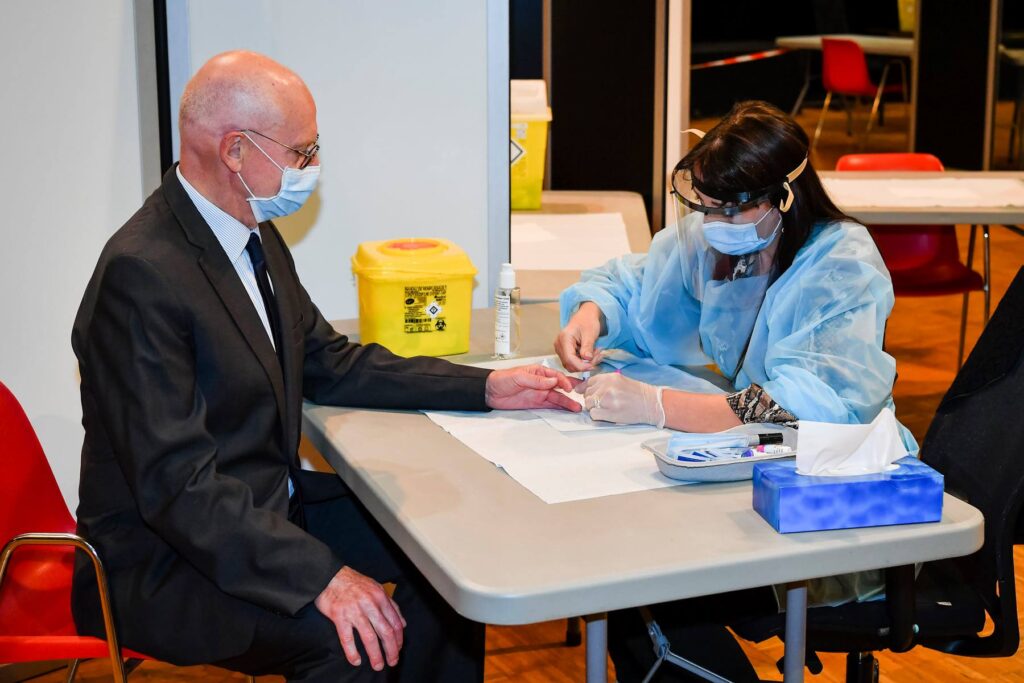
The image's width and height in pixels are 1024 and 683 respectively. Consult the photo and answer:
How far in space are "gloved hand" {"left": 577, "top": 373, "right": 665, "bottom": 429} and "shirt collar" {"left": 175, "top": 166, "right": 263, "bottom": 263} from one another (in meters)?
0.59

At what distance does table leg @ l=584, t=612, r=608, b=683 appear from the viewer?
1591 mm

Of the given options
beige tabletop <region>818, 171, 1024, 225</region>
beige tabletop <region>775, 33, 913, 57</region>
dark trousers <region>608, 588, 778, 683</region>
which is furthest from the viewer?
beige tabletop <region>775, 33, 913, 57</region>

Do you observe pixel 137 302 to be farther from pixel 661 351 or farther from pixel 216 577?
pixel 661 351

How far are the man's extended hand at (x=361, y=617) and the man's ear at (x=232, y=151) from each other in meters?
0.62

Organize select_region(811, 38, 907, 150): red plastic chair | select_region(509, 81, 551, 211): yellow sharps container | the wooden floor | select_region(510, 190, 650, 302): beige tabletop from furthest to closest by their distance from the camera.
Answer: select_region(811, 38, 907, 150): red plastic chair → select_region(509, 81, 551, 211): yellow sharps container → select_region(510, 190, 650, 302): beige tabletop → the wooden floor

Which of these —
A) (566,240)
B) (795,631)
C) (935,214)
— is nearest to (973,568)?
(795,631)

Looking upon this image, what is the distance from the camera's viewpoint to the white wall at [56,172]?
2.34m

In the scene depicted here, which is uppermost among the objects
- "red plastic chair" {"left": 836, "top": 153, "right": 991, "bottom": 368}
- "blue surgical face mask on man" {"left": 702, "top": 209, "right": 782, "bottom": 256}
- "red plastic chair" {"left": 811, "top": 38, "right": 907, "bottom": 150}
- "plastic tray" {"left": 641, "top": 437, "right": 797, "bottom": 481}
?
"red plastic chair" {"left": 811, "top": 38, "right": 907, "bottom": 150}

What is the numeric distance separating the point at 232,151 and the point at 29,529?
72 cm

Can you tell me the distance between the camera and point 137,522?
5.91 ft

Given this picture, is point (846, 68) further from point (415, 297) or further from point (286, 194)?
point (286, 194)

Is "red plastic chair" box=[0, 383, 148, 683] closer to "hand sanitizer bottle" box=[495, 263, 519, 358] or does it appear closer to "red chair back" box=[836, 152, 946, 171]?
"hand sanitizer bottle" box=[495, 263, 519, 358]

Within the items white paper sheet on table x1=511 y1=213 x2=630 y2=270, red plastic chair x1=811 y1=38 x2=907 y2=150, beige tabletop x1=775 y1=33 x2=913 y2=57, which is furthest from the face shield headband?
red plastic chair x1=811 y1=38 x2=907 y2=150

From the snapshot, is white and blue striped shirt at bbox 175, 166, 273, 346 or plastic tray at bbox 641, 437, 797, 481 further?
white and blue striped shirt at bbox 175, 166, 273, 346
